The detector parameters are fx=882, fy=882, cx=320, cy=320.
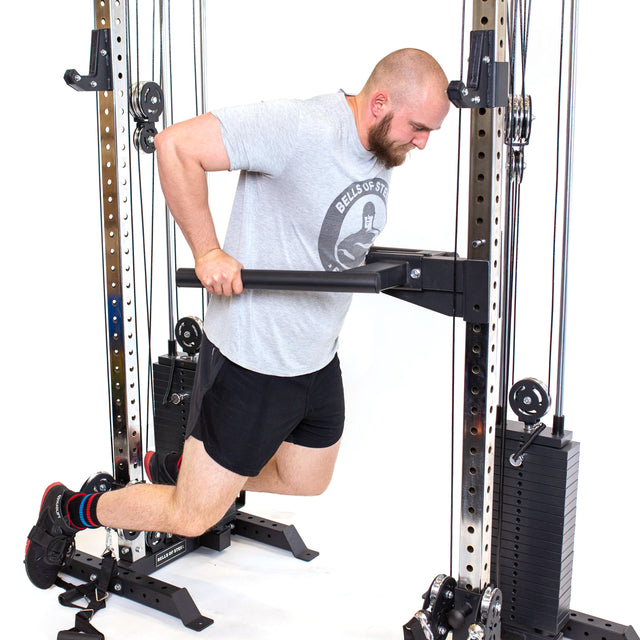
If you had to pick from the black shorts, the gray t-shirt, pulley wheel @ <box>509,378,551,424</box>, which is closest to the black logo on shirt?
the gray t-shirt

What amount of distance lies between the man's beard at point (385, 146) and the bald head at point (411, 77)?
A: 0.06 metres

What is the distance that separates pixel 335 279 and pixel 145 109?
3.65ft

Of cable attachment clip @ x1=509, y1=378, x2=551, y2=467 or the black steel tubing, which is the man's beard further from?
cable attachment clip @ x1=509, y1=378, x2=551, y2=467

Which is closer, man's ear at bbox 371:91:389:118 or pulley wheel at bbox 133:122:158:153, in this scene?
man's ear at bbox 371:91:389:118

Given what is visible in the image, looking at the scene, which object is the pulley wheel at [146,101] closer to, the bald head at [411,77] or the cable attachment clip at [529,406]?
the bald head at [411,77]

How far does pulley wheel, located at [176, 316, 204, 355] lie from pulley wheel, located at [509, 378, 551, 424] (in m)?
1.18

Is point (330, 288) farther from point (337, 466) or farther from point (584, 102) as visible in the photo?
point (337, 466)

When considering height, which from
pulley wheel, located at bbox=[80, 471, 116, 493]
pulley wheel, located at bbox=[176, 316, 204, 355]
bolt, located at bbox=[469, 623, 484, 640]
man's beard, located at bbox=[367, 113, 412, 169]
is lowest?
bolt, located at bbox=[469, 623, 484, 640]

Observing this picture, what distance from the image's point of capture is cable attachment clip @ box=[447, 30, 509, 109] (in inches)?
79.7

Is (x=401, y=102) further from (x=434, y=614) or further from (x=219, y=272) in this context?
(x=434, y=614)

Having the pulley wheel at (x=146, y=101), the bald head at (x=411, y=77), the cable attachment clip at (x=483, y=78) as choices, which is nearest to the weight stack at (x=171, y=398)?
the pulley wheel at (x=146, y=101)

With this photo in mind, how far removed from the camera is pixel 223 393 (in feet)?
8.04

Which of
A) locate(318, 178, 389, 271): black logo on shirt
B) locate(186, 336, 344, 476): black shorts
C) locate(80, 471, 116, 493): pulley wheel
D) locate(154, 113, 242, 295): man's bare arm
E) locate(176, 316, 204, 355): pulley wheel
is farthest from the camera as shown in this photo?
locate(176, 316, 204, 355): pulley wheel

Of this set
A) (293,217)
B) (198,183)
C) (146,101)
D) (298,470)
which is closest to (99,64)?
(146,101)
